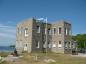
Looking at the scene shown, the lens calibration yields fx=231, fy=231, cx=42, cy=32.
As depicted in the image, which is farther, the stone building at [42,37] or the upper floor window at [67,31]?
the upper floor window at [67,31]

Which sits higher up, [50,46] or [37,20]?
[37,20]

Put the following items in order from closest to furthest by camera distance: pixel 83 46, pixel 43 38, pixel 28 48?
pixel 28 48 < pixel 43 38 < pixel 83 46

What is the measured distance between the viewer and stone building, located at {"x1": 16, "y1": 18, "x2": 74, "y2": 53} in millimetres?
48656

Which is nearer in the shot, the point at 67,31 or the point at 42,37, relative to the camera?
the point at 42,37

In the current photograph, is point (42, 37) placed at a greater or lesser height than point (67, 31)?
lesser

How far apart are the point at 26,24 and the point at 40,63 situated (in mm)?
21633

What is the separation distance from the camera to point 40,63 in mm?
28578

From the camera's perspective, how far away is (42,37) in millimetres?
51156

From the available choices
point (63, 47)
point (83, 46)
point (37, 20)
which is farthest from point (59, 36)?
point (83, 46)

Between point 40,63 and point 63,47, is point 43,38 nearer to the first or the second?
point 63,47

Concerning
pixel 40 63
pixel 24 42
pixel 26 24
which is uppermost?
pixel 26 24

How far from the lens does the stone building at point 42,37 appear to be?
48656mm

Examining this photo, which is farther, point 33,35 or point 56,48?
point 56,48

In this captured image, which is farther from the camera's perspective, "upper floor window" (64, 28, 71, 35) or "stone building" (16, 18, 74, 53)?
"upper floor window" (64, 28, 71, 35)
